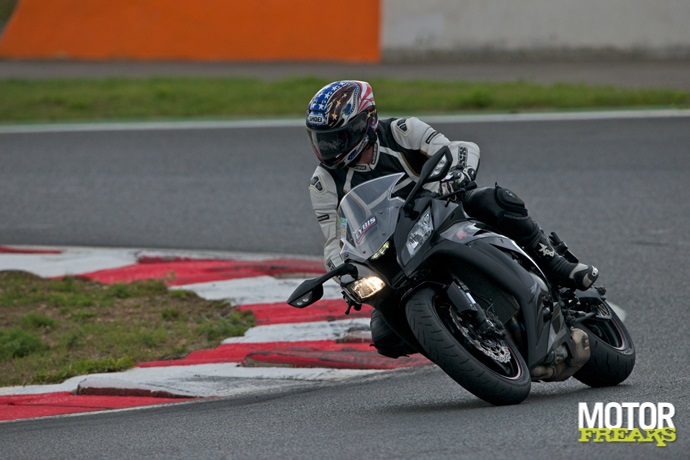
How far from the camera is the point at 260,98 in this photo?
53.3 ft

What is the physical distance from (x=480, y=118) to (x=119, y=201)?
5115 mm

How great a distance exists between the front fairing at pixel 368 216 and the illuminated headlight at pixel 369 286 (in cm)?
9

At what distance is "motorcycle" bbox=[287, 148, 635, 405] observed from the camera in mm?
4992

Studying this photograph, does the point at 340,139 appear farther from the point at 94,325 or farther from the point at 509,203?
the point at 94,325

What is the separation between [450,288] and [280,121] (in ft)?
33.0

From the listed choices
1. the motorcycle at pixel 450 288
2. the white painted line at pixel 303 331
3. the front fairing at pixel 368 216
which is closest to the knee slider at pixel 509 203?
the motorcycle at pixel 450 288

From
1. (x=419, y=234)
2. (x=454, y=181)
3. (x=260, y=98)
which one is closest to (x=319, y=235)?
(x=454, y=181)

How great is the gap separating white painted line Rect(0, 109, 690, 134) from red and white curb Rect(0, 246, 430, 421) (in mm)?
5694

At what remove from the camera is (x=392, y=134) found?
5891mm

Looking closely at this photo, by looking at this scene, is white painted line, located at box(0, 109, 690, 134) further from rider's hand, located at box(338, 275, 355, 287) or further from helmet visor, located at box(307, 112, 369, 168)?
rider's hand, located at box(338, 275, 355, 287)

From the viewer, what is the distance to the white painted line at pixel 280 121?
561 inches

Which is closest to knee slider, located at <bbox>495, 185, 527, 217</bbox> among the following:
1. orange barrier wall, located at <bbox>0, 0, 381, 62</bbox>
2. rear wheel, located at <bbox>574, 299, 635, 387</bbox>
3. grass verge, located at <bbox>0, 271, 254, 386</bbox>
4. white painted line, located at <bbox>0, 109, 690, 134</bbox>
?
rear wheel, located at <bbox>574, 299, 635, 387</bbox>

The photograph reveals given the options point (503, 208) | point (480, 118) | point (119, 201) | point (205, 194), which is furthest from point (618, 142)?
point (503, 208)

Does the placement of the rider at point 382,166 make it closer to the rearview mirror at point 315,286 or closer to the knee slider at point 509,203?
the knee slider at point 509,203
